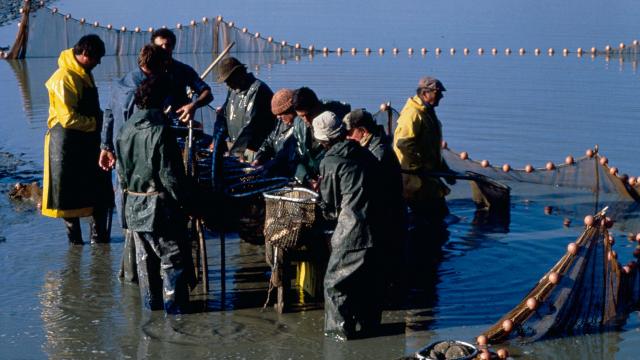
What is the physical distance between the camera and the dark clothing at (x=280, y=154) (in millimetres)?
9875

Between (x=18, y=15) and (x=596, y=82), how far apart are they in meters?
16.8

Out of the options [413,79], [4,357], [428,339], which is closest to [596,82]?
[413,79]

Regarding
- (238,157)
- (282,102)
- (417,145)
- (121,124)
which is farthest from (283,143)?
(417,145)

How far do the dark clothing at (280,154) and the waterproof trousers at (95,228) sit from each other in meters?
2.19

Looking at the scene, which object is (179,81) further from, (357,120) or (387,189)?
(387,189)

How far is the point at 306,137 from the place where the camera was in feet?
32.6

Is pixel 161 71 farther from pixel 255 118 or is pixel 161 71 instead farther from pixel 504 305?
pixel 504 305

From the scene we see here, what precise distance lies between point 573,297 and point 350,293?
176 cm

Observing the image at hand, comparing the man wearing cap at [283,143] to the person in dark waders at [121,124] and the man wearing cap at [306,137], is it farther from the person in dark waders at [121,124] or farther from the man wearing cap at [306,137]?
the person in dark waders at [121,124]

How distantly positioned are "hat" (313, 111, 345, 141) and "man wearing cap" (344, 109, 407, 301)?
290 millimetres

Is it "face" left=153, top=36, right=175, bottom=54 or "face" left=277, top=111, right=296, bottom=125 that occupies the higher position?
"face" left=153, top=36, right=175, bottom=54

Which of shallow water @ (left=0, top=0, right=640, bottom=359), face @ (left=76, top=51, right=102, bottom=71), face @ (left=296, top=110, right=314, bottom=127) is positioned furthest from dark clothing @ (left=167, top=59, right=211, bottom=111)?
shallow water @ (left=0, top=0, right=640, bottom=359)

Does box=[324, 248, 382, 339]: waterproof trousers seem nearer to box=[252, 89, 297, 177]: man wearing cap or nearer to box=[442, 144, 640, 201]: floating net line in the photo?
box=[252, 89, 297, 177]: man wearing cap

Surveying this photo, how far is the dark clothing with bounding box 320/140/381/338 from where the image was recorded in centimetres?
850
